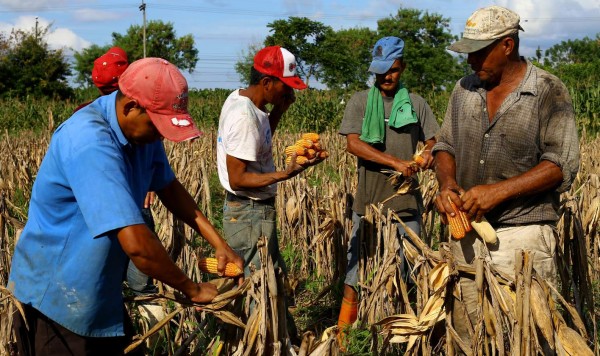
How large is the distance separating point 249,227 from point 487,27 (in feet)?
5.52

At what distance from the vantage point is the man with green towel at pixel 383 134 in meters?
4.79

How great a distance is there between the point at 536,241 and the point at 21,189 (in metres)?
7.70

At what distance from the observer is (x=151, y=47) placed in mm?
76312

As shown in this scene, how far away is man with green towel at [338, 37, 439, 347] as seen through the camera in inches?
188

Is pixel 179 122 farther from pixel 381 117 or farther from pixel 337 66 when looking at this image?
pixel 337 66

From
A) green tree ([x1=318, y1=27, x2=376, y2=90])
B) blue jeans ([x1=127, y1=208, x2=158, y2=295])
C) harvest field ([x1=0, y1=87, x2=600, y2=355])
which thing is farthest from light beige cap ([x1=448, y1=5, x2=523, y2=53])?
green tree ([x1=318, y1=27, x2=376, y2=90])

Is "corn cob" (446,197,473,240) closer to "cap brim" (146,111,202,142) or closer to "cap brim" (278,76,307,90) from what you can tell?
"cap brim" (278,76,307,90)

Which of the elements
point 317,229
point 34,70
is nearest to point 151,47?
point 34,70

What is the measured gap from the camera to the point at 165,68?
2.48 meters

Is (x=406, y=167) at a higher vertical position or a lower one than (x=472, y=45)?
lower

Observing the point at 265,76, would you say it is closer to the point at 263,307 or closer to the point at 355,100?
the point at 355,100

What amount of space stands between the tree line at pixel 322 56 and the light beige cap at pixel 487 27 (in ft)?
48.9

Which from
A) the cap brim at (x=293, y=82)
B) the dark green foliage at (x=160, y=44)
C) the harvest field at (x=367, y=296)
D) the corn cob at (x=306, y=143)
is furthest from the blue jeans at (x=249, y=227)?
the dark green foliage at (x=160, y=44)

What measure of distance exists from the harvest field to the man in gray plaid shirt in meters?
0.31
